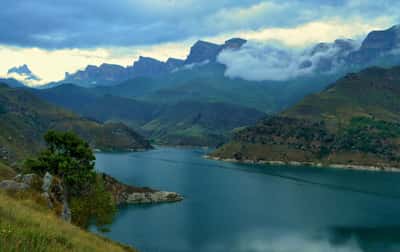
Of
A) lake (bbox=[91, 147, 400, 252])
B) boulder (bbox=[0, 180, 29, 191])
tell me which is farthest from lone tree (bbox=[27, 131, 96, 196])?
lake (bbox=[91, 147, 400, 252])

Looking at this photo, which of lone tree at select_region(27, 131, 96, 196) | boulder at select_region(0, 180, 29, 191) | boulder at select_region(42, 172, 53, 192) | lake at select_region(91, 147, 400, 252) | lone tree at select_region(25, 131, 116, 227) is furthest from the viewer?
lake at select_region(91, 147, 400, 252)

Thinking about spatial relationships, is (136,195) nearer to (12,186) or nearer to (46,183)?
(46,183)

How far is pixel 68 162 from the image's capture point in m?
61.6

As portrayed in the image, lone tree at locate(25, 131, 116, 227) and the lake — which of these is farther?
the lake

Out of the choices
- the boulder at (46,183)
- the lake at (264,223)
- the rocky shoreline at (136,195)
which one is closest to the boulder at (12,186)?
the boulder at (46,183)

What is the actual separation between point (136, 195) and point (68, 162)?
105753mm

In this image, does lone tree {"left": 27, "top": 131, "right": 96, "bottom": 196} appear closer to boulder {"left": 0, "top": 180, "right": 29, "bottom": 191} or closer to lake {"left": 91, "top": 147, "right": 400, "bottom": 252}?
boulder {"left": 0, "top": 180, "right": 29, "bottom": 191}

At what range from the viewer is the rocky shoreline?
16162 centimetres

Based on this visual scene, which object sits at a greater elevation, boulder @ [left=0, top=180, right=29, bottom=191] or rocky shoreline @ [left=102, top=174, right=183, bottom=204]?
boulder @ [left=0, top=180, right=29, bottom=191]

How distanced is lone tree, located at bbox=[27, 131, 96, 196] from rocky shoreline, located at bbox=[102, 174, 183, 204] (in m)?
96.6

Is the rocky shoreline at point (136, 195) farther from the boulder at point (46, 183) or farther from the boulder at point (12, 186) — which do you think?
the boulder at point (12, 186)

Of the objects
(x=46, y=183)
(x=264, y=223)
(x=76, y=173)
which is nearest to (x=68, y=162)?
(x=76, y=173)

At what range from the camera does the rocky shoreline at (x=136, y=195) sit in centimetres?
16162

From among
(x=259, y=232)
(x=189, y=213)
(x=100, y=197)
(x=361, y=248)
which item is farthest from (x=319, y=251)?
(x=100, y=197)
